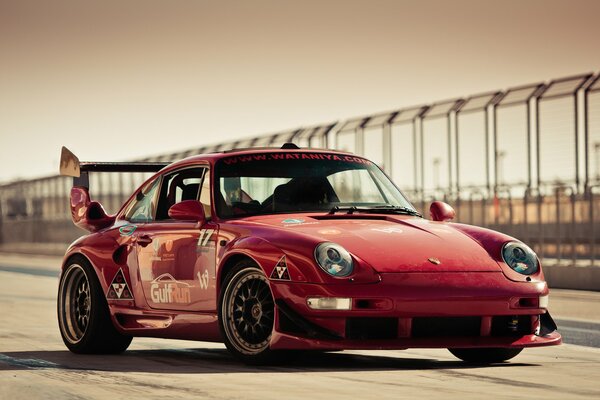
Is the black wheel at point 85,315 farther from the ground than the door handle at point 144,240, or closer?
closer

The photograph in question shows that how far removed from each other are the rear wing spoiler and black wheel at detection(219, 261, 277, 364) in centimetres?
259

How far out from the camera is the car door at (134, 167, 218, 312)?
9750 millimetres

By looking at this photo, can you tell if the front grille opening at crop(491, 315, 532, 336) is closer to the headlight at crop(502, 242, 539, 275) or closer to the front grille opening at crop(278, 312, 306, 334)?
the headlight at crop(502, 242, 539, 275)

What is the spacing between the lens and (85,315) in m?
11.0

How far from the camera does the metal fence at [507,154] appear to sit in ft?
70.3

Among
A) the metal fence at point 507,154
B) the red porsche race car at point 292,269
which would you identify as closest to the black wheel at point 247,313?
the red porsche race car at point 292,269

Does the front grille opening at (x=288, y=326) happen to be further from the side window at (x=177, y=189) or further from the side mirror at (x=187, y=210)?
the side window at (x=177, y=189)

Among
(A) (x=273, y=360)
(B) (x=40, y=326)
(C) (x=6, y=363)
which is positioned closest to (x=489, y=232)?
(A) (x=273, y=360)

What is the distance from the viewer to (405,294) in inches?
345

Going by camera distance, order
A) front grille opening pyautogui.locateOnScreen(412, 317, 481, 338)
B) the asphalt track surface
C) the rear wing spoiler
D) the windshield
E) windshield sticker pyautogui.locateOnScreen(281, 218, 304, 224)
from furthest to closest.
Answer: the rear wing spoiler
the windshield
windshield sticker pyautogui.locateOnScreen(281, 218, 304, 224)
front grille opening pyautogui.locateOnScreen(412, 317, 481, 338)
the asphalt track surface

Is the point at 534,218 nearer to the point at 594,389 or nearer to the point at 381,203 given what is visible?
the point at 381,203

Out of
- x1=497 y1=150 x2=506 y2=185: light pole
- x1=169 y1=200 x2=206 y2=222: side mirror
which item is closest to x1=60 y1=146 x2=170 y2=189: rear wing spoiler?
x1=169 y1=200 x2=206 y2=222: side mirror

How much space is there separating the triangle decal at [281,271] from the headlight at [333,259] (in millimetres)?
205

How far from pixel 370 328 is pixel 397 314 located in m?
0.18
